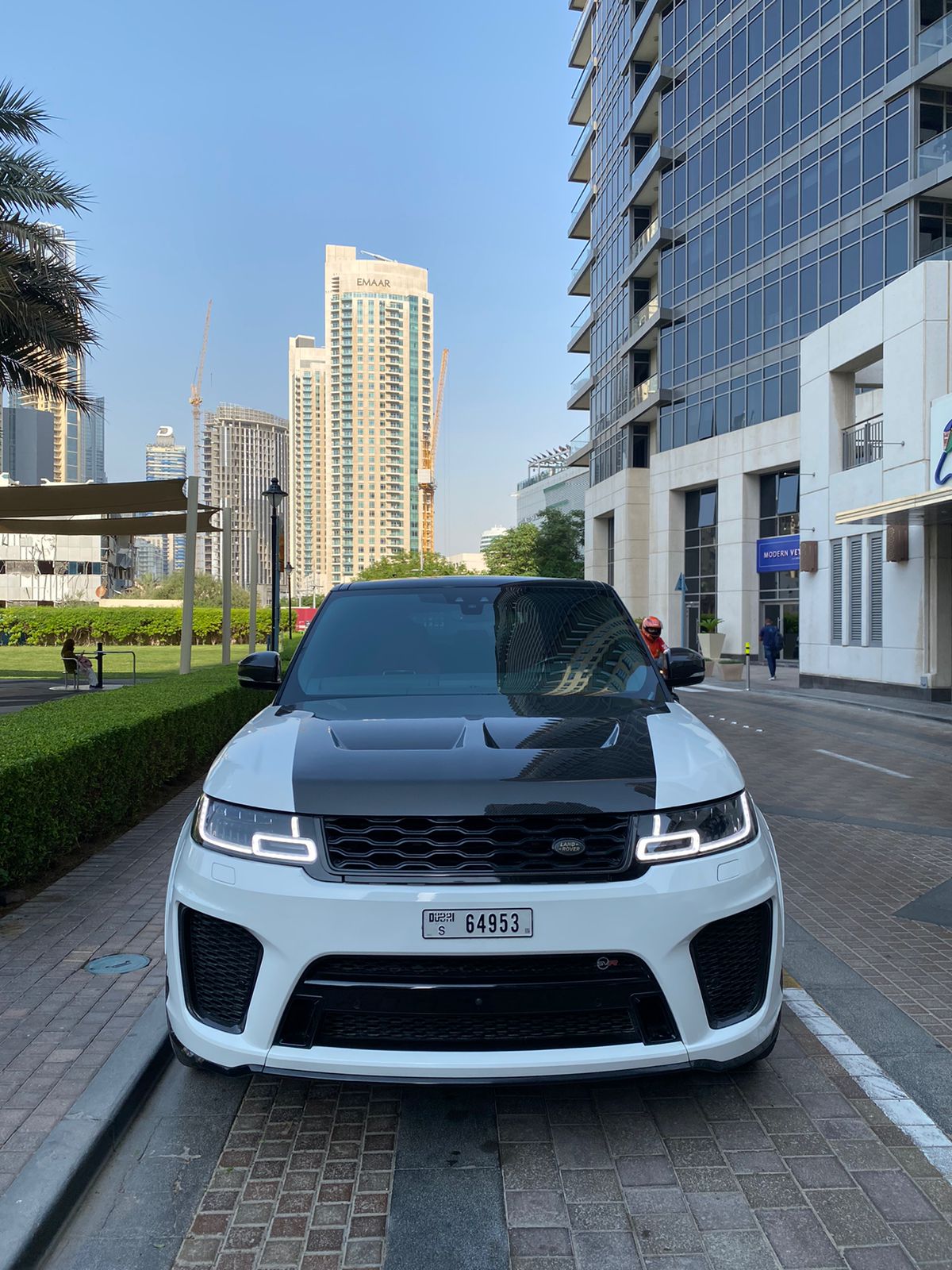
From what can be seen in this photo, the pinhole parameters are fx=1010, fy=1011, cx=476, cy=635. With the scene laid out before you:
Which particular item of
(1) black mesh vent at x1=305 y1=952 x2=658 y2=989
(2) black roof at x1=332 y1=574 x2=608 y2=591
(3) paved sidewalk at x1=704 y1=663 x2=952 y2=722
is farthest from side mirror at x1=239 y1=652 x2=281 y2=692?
(3) paved sidewalk at x1=704 y1=663 x2=952 y2=722

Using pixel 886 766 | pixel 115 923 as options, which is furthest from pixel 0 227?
pixel 886 766

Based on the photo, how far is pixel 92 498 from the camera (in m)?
18.7

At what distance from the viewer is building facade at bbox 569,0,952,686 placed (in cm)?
2933

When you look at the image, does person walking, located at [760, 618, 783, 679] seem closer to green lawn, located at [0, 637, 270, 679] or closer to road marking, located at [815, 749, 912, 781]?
green lawn, located at [0, 637, 270, 679]

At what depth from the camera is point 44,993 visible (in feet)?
13.8

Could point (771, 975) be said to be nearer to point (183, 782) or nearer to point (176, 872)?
point (176, 872)

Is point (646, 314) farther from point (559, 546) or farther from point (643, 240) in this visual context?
point (559, 546)

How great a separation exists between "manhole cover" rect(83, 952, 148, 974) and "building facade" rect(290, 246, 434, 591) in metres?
160

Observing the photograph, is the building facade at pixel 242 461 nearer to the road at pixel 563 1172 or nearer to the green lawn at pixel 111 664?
the green lawn at pixel 111 664

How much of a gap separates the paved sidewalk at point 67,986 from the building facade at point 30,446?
5390 inches

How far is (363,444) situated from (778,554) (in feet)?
437

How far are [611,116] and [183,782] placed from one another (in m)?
52.9

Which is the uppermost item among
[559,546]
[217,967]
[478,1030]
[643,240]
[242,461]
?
[242,461]

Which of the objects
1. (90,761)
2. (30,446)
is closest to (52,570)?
(30,446)
